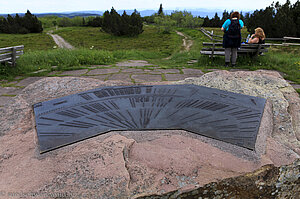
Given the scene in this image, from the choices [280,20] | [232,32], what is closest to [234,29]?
[232,32]

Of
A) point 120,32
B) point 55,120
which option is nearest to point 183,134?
point 55,120

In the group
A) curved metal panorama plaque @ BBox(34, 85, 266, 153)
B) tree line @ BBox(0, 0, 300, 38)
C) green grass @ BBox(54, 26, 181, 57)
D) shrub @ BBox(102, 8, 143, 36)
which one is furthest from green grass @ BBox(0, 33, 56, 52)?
curved metal panorama plaque @ BBox(34, 85, 266, 153)

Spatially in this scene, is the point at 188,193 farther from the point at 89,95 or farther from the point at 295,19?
the point at 295,19

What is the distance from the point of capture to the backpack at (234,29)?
17.2ft

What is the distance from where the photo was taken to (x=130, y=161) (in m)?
1.57

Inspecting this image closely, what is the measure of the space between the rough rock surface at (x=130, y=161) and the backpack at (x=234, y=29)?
364 cm

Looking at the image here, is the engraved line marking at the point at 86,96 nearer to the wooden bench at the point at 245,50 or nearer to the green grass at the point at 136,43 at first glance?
the wooden bench at the point at 245,50

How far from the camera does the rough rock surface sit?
4.48 ft

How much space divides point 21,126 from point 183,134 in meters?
1.50

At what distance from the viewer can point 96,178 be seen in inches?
55.7

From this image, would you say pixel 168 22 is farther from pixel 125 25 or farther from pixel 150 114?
pixel 150 114

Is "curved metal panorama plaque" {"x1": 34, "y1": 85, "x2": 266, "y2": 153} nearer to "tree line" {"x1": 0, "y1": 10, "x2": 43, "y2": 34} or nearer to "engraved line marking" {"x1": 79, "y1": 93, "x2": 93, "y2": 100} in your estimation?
"engraved line marking" {"x1": 79, "y1": 93, "x2": 93, "y2": 100}

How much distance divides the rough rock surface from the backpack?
3.64 meters

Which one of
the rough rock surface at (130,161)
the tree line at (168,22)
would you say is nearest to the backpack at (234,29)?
the tree line at (168,22)
